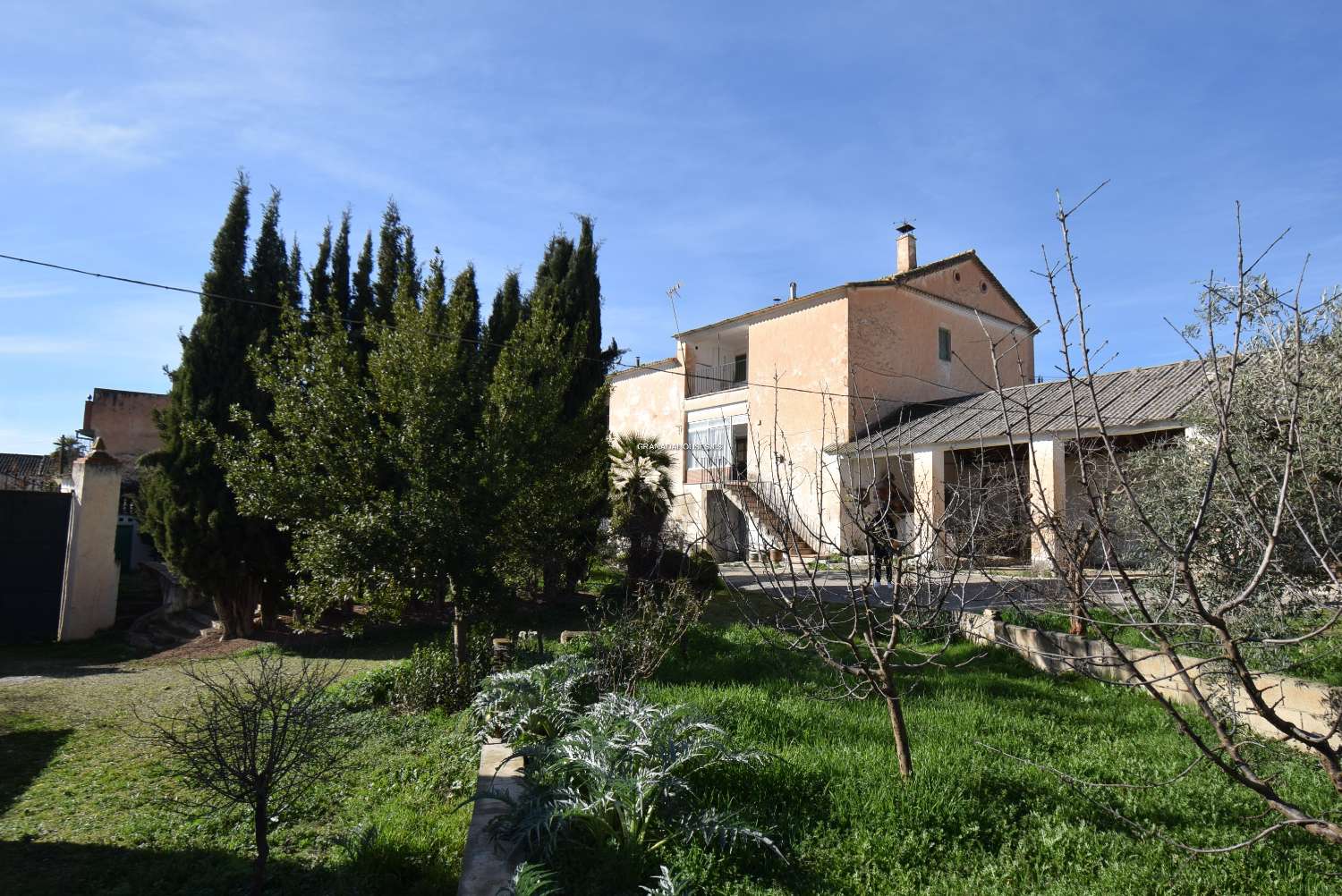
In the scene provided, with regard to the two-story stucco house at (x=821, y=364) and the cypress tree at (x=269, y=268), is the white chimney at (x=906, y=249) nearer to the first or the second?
the two-story stucco house at (x=821, y=364)

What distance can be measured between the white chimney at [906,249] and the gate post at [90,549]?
21.5 m

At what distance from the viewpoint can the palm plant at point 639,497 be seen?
1534cm

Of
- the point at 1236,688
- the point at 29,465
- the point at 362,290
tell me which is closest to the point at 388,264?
the point at 362,290

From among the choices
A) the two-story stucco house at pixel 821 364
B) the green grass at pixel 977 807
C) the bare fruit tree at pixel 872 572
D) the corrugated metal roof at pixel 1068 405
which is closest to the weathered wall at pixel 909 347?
the two-story stucco house at pixel 821 364

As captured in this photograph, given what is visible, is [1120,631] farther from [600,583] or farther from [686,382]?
[686,382]

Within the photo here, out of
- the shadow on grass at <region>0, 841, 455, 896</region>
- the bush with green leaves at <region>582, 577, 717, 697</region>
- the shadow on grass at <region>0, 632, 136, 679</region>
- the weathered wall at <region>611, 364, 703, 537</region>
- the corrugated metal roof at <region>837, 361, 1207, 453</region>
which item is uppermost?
the weathered wall at <region>611, 364, 703, 537</region>

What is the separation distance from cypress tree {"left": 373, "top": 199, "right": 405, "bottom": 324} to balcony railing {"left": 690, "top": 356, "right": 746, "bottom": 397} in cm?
1223

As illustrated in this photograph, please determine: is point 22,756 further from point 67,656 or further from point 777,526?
point 777,526

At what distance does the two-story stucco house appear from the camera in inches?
877

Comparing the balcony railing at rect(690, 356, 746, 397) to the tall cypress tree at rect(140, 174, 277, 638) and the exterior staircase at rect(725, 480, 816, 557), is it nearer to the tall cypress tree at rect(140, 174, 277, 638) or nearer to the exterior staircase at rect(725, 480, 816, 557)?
the tall cypress tree at rect(140, 174, 277, 638)

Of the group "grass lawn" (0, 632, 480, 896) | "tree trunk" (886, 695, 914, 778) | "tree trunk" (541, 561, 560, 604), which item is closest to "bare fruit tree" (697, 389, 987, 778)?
"tree trunk" (886, 695, 914, 778)

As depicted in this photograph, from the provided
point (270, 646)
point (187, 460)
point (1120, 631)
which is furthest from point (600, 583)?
point (1120, 631)

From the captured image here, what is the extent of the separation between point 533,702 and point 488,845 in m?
2.04

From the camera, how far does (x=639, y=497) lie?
643 inches
